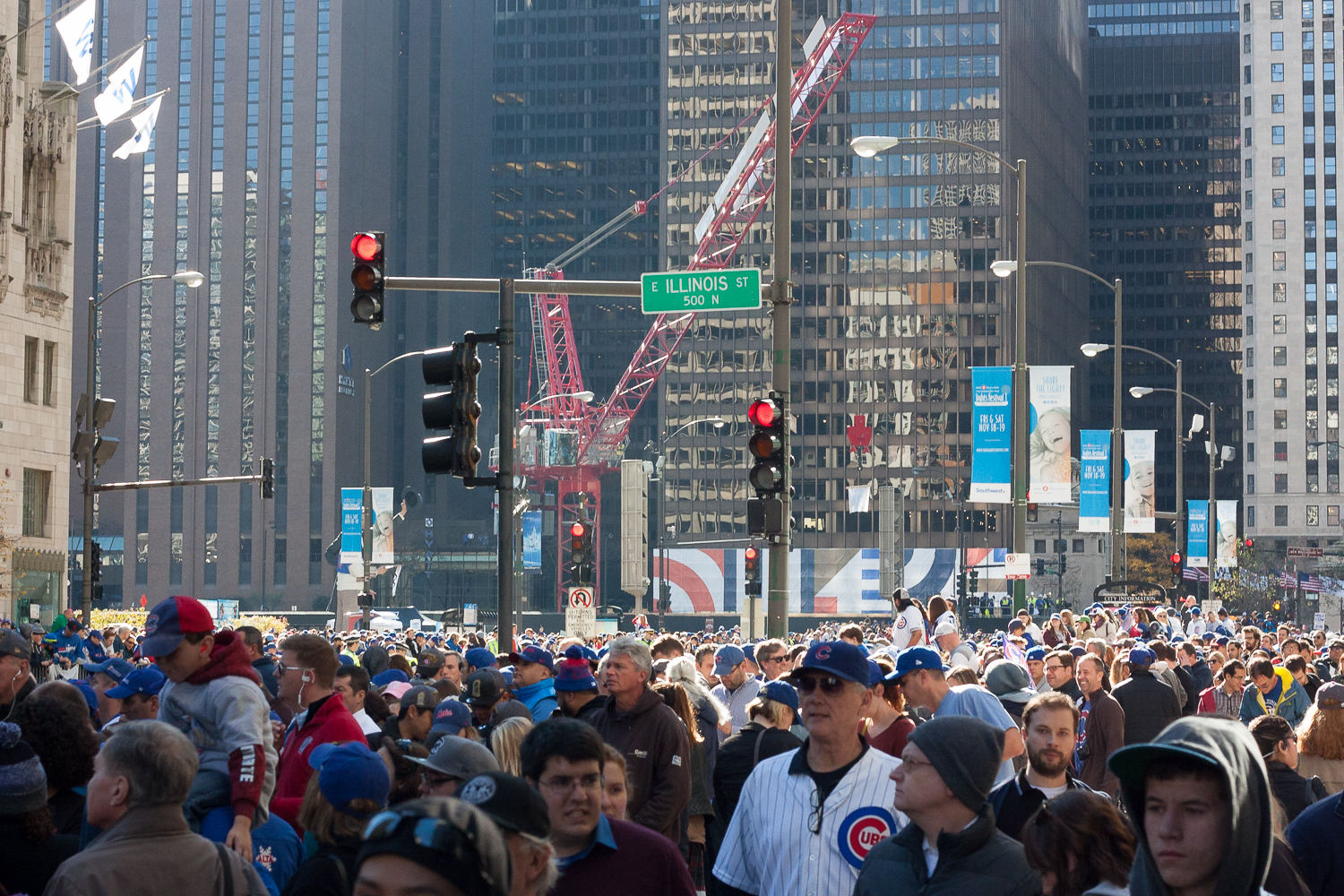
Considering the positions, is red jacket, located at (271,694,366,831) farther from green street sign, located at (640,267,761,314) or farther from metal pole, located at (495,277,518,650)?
green street sign, located at (640,267,761,314)

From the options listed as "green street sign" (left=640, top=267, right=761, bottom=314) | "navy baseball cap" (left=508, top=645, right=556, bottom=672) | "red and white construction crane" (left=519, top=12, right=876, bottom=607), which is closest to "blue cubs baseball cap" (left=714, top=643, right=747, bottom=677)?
"navy baseball cap" (left=508, top=645, right=556, bottom=672)

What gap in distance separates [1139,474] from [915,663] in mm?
35923

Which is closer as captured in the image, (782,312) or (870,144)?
(782,312)

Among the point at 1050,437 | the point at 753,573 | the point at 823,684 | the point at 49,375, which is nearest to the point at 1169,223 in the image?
the point at 49,375

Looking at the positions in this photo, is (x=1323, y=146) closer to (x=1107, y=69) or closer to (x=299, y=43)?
(x=1107, y=69)

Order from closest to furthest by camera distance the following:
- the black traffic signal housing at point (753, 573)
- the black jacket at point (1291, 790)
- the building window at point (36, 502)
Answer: the black jacket at point (1291, 790)
the black traffic signal housing at point (753, 573)
the building window at point (36, 502)

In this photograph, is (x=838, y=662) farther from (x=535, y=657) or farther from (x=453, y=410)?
(x=453, y=410)

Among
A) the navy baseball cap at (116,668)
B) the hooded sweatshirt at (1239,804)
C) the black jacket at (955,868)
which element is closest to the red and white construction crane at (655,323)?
the navy baseball cap at (116,668)

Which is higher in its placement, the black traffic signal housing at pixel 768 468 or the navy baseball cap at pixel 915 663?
the black traffic signal housing at pixel 768 468

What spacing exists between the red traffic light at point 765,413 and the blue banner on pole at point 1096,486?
2213cm

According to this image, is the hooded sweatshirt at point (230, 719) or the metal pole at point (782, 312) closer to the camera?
the hooded sweatshirt at point (230, 719)

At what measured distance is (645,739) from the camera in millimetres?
8125

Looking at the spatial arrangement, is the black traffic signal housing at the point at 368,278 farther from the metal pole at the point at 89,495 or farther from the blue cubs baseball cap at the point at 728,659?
the metal pole at the point at 89,495

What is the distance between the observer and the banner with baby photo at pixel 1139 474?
139ft
